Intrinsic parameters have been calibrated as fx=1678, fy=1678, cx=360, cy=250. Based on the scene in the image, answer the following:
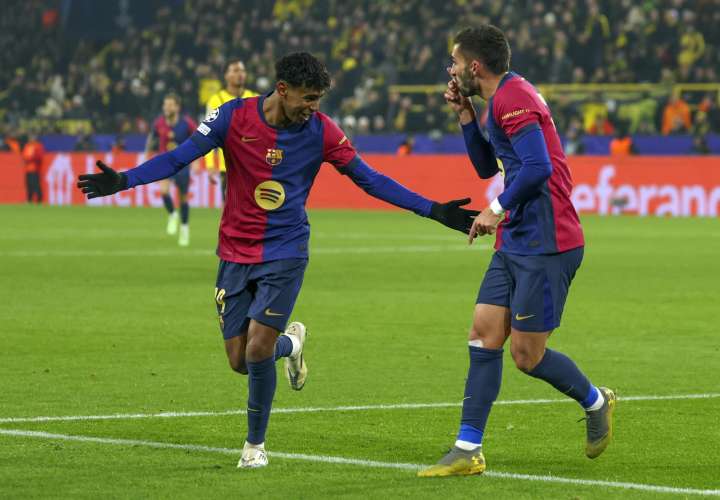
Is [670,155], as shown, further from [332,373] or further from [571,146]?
[332,373]

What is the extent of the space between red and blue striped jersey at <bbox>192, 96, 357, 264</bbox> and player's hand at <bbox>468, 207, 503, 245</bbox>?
85cm

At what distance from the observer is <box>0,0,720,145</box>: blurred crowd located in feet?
118

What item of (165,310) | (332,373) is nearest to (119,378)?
(332,373)

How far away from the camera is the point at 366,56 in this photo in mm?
41000

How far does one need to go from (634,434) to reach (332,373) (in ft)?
9.67

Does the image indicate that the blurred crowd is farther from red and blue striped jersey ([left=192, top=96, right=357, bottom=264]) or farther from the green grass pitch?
red and blue striped jersey ([left=192, top=96, right=357, bottom=264])

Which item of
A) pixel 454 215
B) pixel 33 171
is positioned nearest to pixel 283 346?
pixel 454 215

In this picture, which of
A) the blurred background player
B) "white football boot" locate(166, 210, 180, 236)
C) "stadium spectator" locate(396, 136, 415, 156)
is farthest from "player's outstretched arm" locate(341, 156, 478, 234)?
the blurred background player

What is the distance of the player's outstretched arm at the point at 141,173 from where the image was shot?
764cm

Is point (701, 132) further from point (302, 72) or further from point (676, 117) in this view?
point (302, 72)

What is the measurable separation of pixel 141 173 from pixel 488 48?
5.50 ft

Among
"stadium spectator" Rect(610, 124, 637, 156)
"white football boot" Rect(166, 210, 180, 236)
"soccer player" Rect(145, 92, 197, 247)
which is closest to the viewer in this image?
"soccer player" Rect(145, 92, 197, 247)

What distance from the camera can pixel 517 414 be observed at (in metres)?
9.27

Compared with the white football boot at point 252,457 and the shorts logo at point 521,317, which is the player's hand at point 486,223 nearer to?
the shorts logo at point 521,317
